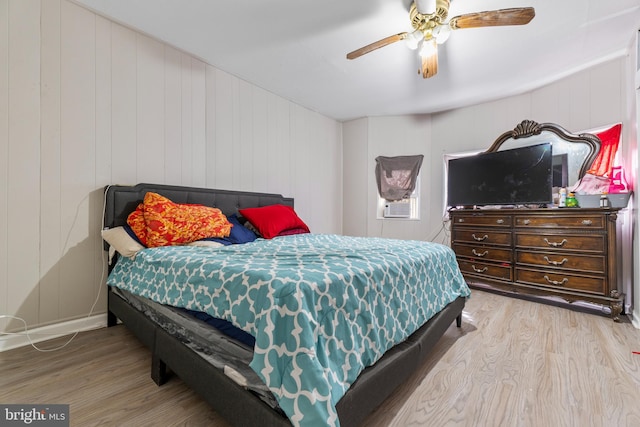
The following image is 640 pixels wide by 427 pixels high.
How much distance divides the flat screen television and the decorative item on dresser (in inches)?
5.6

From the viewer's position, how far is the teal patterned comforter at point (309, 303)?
0.80m

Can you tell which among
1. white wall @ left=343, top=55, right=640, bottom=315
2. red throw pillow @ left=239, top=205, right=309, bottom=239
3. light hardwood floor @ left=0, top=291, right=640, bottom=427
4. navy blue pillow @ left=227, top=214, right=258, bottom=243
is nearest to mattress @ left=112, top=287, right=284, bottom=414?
light hardwood floor @ left=0, top=291, right=640, bottom=427

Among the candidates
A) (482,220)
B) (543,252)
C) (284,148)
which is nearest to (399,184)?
(482,220)

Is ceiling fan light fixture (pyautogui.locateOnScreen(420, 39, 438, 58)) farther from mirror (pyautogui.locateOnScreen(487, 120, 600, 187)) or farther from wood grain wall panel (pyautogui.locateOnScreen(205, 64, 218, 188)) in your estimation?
wood grain wall panel (pyautogui.locateOnScreen(205, 64, 218, 188))

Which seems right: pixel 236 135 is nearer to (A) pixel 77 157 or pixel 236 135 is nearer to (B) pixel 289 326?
(A) pixel 77 157

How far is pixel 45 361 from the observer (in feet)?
5.20

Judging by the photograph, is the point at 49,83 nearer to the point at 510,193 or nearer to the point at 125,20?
the point at 125,20

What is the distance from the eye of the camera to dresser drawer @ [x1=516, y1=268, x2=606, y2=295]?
94.0 inches

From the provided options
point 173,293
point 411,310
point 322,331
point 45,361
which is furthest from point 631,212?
point 45,361

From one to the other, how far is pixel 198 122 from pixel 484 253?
348 centimetres

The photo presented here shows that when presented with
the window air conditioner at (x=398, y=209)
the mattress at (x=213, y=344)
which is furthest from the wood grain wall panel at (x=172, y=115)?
the window air conditioner at (x=398, y=209)

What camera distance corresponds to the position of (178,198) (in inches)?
94.0

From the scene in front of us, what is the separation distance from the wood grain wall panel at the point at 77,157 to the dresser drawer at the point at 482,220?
12.2 feet

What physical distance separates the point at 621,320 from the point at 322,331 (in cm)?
299
